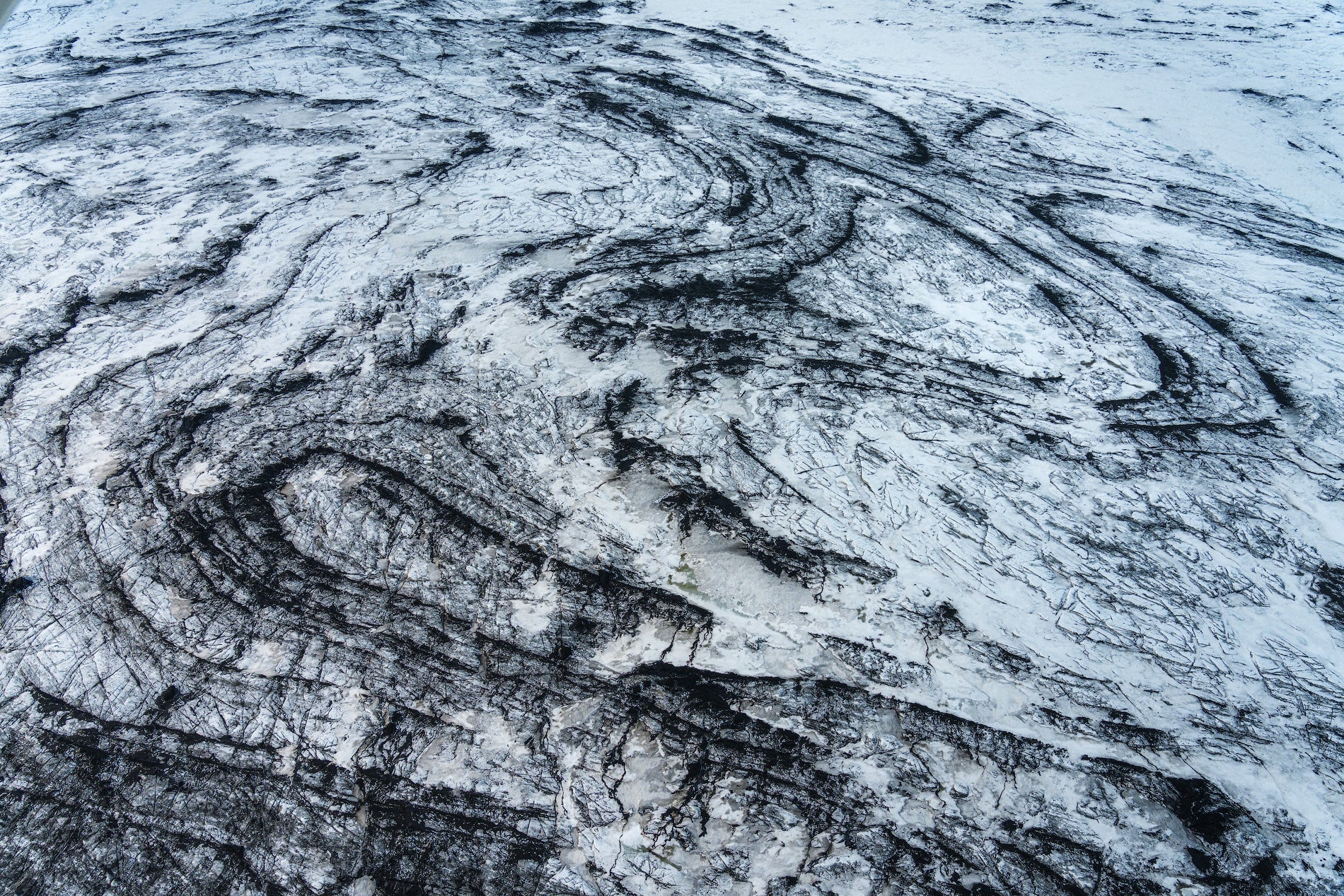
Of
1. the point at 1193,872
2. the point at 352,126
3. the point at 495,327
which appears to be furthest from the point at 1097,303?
the point at 352,126

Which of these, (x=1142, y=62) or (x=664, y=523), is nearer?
(x=664, y=523)

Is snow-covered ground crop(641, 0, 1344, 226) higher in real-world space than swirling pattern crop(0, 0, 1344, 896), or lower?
higher

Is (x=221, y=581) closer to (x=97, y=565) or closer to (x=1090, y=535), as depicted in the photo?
(x=97, y=565)

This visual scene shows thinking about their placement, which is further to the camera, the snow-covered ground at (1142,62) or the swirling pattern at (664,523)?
the snow-covered ground at (1142,62)

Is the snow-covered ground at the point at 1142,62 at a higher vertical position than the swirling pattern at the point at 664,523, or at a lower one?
higher

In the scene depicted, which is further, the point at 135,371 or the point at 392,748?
the point at 135,371

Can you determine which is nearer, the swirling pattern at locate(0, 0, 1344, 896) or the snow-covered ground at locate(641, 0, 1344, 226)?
the swirling pattern at locate(0, 0, 1344, 896)

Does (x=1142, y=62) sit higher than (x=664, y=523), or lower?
higher

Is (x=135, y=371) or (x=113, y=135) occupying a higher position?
(x=113, y=135)
